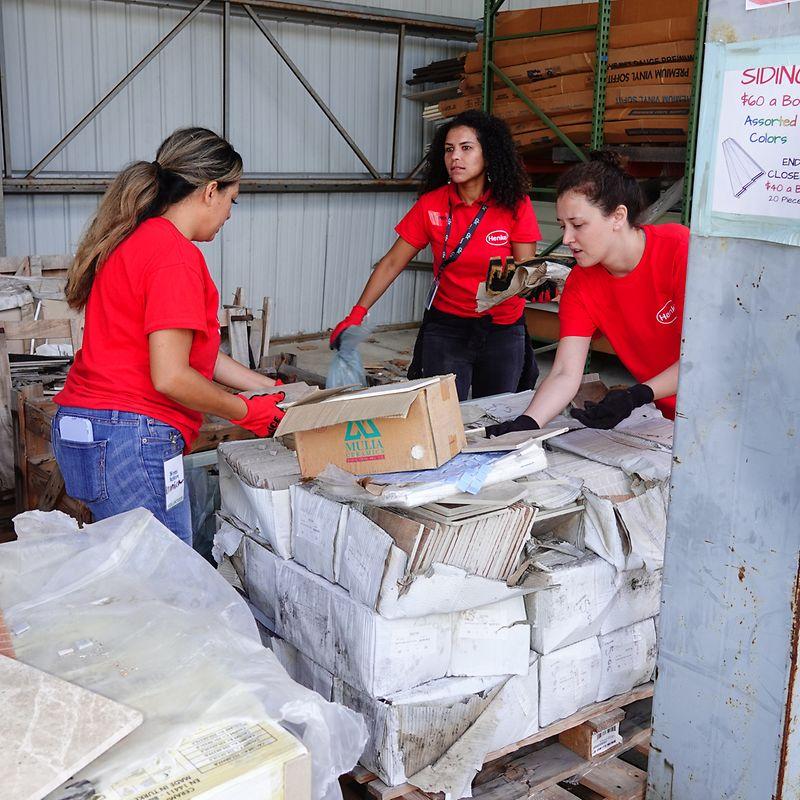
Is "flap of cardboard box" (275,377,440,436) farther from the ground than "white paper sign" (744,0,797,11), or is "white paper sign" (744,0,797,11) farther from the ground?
"white paper sign" (744,0,797,11)

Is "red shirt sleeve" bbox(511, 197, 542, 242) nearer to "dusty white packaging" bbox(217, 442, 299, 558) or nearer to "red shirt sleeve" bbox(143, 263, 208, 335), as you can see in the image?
"dusty white packaging" bbox(217, 442, 299, 558)

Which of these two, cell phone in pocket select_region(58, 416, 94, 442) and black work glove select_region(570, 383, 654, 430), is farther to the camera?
black work glove select_region(570, 383, 654, 430)

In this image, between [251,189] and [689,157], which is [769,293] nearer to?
[689,157]

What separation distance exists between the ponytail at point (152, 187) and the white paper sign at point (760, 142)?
4.51 feet

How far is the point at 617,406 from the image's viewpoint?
2.83m

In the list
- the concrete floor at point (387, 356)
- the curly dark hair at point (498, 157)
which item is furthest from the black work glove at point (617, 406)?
the concrete floor at point (387, 356)

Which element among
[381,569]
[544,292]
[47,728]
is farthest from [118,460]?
[544,292]

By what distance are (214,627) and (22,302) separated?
347cm

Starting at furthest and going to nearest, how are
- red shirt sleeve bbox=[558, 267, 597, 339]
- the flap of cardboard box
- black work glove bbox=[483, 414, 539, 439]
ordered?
red shirt sleeve bbox=[558, 267, 597, 339] → black work glove bbox=[483, 414, 539, 439] → the flap of cardboard box

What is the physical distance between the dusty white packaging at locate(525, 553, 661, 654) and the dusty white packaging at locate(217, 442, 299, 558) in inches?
25.6

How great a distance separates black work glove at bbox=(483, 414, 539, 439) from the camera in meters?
2.80

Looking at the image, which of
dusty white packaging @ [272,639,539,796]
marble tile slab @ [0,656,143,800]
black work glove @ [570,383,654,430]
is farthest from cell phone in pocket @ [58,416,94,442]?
black work glove @ [570,383,654,430]

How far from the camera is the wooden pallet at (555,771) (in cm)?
236

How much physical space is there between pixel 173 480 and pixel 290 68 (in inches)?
275
